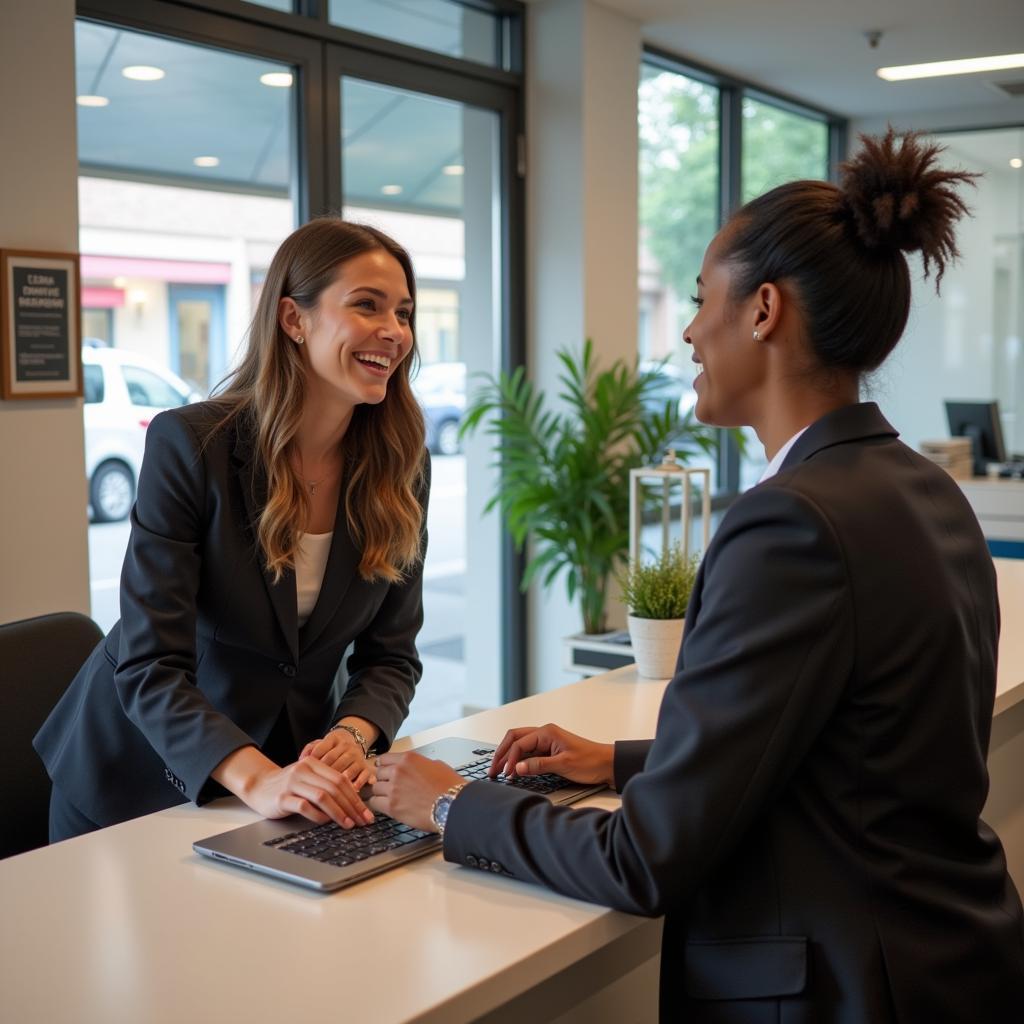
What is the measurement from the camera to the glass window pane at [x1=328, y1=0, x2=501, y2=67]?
4293mm

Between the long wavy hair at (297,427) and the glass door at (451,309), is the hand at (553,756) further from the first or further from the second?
the glass door at (451,309)

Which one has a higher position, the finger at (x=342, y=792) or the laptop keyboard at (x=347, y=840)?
the finger at (x=342, y=792)

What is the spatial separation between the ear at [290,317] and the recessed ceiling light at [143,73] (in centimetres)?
193

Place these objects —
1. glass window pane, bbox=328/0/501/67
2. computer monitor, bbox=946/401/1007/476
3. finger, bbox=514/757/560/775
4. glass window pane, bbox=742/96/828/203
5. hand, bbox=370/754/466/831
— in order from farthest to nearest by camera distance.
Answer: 1. glass window pane, bbox=742/96/828/203
2. computer monitor, bbox=946/401/1007/476
3. glass window pane, bbox=328/0/501/67
4. finger, bbox=514/757/560/775
5. hand, bbox=370/754/466/831

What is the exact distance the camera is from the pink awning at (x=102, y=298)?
11.4ft

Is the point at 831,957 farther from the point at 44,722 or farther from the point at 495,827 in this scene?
the point at 44,722

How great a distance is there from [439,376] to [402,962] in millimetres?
3888

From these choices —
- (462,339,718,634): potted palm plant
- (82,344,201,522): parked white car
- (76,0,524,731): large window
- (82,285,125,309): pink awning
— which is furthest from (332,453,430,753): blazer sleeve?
(462,339,718,634): potted palm plant

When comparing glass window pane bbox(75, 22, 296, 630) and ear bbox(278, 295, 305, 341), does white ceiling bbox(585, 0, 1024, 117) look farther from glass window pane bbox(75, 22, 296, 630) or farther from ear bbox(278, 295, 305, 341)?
ear bbox(278, 295, 305, 341)

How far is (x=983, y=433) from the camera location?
653 centimetres

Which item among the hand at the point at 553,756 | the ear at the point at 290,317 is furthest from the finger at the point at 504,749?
the ear at the point at 290,317

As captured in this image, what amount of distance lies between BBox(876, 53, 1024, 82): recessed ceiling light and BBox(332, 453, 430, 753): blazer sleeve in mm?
5227

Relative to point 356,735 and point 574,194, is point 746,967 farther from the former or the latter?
point 574,194

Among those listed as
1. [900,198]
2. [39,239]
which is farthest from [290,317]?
[39,239]
